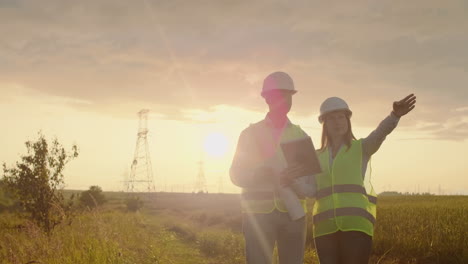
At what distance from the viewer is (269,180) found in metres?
4.47

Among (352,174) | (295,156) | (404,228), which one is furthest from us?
(404,228)

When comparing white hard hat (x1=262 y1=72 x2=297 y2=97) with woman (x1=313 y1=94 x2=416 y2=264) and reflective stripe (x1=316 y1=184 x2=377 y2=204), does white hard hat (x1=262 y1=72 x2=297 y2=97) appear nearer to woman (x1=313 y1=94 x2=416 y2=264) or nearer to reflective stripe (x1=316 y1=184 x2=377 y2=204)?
woman (x1=313 y1=94 x2=416 y2=264)

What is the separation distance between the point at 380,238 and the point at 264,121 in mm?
10221

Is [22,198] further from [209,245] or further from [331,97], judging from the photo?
[331,97]

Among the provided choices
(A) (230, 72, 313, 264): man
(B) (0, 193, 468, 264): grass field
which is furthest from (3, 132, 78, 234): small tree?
(A) (230, 72, 313, 264): man

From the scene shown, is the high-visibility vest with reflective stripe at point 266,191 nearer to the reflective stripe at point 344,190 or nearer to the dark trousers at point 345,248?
the reflective stripe at point 344,190

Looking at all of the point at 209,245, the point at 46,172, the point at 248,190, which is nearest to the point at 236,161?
the point at 248,190

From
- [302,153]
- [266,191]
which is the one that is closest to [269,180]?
[266,191]

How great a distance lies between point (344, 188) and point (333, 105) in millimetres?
950

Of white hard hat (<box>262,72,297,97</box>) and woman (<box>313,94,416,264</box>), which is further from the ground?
white hard hat (<box>262,72,297,97</box>)

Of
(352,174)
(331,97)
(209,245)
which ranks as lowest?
(209,245)

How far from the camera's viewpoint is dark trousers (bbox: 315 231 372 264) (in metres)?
4.44

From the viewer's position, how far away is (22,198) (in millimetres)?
15344

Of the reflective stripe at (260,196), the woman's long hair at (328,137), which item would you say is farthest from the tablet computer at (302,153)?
the woman's long hair at (328,137)
